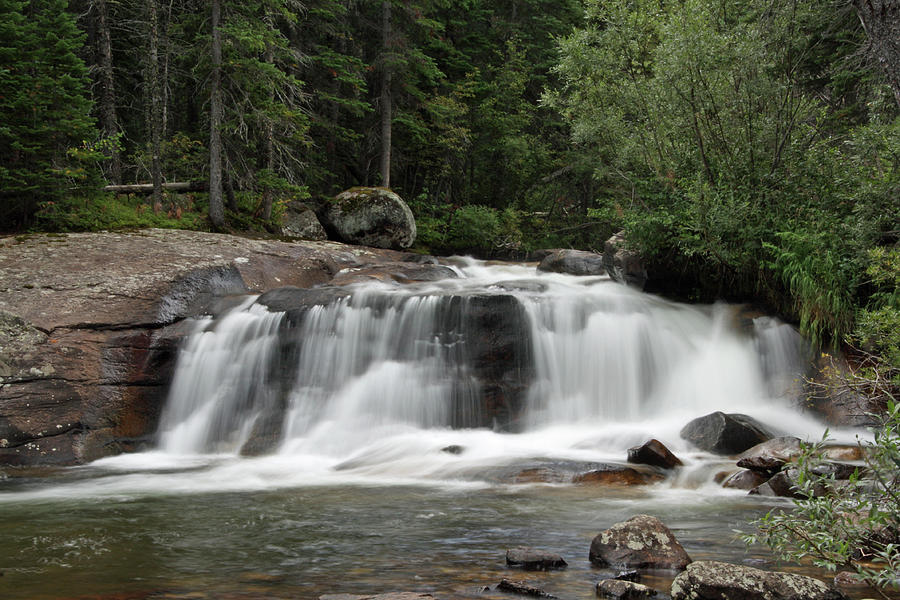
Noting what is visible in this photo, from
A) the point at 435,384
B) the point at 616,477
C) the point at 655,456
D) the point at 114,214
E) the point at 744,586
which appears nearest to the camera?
the point at 744,586

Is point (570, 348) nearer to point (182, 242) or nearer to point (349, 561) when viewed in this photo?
point (349, 561)

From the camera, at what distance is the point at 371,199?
19.4m

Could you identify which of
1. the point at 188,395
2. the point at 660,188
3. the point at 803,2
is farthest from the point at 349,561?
the point at 803,2

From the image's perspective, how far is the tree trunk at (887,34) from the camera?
7699 mm

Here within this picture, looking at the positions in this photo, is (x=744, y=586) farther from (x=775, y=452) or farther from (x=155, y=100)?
(x=155, y=100)

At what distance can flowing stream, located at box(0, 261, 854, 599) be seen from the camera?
4.56m

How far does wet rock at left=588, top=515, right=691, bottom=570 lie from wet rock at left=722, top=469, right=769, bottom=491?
3.01 metres

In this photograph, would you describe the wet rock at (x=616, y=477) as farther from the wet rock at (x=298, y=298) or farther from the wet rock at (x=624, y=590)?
the wet rock at (x=298, y=298)

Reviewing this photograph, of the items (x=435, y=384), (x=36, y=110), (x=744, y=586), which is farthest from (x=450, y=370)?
(x=36, y=110)

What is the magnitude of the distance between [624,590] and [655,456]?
4230mm

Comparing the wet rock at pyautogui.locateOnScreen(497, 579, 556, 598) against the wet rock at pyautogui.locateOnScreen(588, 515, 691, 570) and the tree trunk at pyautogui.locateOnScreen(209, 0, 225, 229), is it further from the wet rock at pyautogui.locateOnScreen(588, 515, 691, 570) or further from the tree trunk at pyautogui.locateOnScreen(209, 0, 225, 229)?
the tree trunk at pyautogui.locateOnScreen(209, 0, 225, 229)

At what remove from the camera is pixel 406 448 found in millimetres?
9000

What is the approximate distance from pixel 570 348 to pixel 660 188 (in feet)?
13.3

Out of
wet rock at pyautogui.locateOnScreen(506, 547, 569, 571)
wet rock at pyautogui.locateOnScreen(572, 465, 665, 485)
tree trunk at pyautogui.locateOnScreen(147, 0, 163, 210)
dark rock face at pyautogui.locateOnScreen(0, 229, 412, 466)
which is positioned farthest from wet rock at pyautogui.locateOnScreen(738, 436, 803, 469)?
tree trunk at pyautogui.locateOnScreen(147, 0, 163, 210)
